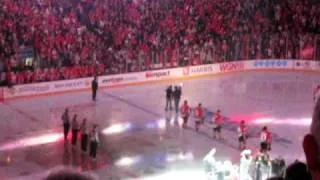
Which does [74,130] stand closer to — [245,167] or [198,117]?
[198,117]

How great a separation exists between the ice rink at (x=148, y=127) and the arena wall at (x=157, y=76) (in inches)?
15.8

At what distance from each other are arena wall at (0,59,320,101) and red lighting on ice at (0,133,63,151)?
5.16m

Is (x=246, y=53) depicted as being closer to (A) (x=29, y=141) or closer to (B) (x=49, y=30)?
(B) (x=49, y=30)

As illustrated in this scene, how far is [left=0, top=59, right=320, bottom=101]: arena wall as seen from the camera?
23.5 meters

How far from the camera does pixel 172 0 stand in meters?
32.2

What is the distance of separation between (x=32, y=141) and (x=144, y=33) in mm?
13021

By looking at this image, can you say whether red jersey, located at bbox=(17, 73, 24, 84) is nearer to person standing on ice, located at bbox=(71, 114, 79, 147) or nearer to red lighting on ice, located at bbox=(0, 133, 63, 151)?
red lighting on ice, located at bbox=(0, 133, 63, 151)

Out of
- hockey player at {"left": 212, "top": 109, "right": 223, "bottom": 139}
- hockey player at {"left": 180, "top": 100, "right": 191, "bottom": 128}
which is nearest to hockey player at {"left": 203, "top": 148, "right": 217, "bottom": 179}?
hockey player at {"left": 212, "top": 109, "right": 223, "bottom": 139}

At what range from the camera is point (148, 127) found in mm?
19797

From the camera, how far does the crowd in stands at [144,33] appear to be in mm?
24938

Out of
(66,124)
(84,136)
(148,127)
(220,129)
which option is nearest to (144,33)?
(148,127)

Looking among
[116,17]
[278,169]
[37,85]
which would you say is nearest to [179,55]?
[116,17]

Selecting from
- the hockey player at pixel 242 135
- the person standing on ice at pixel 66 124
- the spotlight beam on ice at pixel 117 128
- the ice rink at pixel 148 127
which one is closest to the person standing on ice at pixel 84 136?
the ice rink at pixel 148 127

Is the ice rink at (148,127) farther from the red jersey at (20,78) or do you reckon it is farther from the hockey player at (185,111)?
the red jersey at (20,78)
